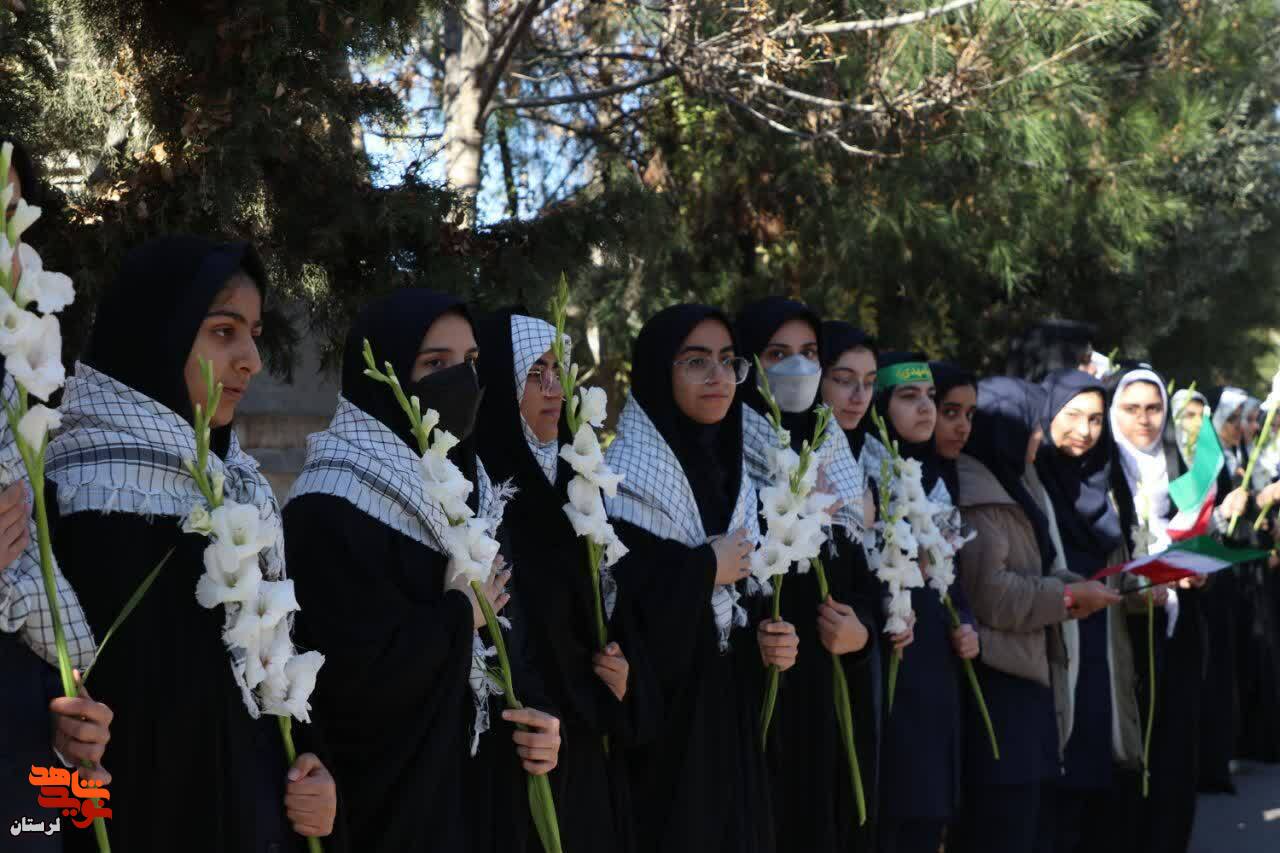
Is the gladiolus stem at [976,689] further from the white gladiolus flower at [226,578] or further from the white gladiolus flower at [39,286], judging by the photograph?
Result: the white gladiolus flower at [39,286]

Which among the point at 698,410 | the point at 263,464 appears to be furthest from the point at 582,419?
the point at 263,464

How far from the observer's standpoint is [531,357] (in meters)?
4.09

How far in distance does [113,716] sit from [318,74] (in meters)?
2.26

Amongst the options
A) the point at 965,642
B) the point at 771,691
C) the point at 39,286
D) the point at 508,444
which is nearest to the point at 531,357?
the point at 508,444

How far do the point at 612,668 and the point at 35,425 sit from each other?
70.7 inches

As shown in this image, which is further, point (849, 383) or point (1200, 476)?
point (1200, 476)

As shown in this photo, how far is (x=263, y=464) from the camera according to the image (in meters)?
6.70

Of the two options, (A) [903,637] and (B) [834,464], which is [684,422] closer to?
(B) [834,464]

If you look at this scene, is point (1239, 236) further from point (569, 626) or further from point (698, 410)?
point (569, 626)

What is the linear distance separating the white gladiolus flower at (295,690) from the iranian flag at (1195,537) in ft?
12.8

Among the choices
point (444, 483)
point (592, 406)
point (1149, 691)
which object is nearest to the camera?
point (444, 483)

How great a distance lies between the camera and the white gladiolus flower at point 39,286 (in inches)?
93.5

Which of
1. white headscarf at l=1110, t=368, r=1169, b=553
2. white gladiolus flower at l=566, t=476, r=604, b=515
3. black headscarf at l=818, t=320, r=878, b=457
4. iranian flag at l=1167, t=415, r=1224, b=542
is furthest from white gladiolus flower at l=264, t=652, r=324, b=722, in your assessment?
iranian flag at l=1167, t=415, r=1224, b=542

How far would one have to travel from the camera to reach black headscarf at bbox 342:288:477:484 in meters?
3.54
